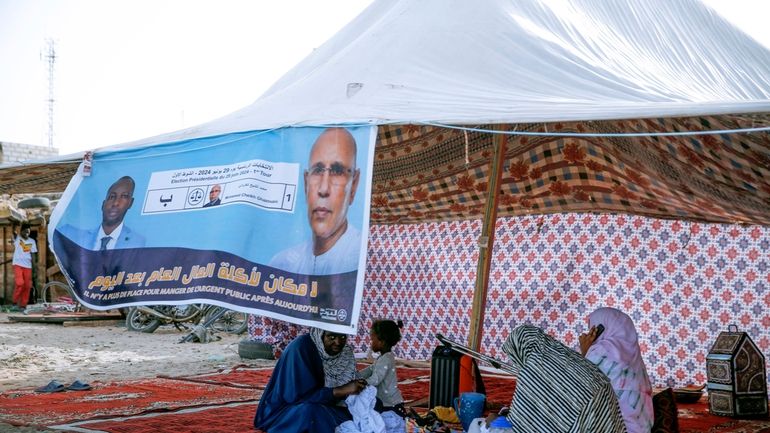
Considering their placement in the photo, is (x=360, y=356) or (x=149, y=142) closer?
(x=149, y=142)

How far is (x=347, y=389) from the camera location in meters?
4.76

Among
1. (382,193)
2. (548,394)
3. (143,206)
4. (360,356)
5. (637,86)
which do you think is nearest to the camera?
(548,394)

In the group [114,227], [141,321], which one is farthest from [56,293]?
[114,227]

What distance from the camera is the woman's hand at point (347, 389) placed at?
15.6 ft

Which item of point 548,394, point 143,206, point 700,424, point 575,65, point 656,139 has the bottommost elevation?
point 700,424

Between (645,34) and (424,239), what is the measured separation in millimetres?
4014

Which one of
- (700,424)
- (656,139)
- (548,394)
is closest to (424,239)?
(700,424)

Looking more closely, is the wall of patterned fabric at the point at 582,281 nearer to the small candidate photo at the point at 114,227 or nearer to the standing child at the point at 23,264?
the small candidate photo at the point at 114,227

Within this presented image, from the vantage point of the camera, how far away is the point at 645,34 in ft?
18.1

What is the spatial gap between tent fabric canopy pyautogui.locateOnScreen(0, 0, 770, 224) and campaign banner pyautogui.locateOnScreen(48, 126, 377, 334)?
146 mm

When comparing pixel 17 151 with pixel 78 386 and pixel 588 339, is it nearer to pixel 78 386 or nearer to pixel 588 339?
pixel 78 386

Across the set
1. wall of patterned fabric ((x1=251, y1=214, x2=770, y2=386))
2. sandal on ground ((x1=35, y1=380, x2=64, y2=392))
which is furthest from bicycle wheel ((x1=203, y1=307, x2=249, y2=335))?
sandal on ground ((x1=35, y1=380, x2=64, y2=392))

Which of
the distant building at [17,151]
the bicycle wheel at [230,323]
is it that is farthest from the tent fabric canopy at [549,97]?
the distant building at [17,151]

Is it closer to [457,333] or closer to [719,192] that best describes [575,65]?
[719,192]
